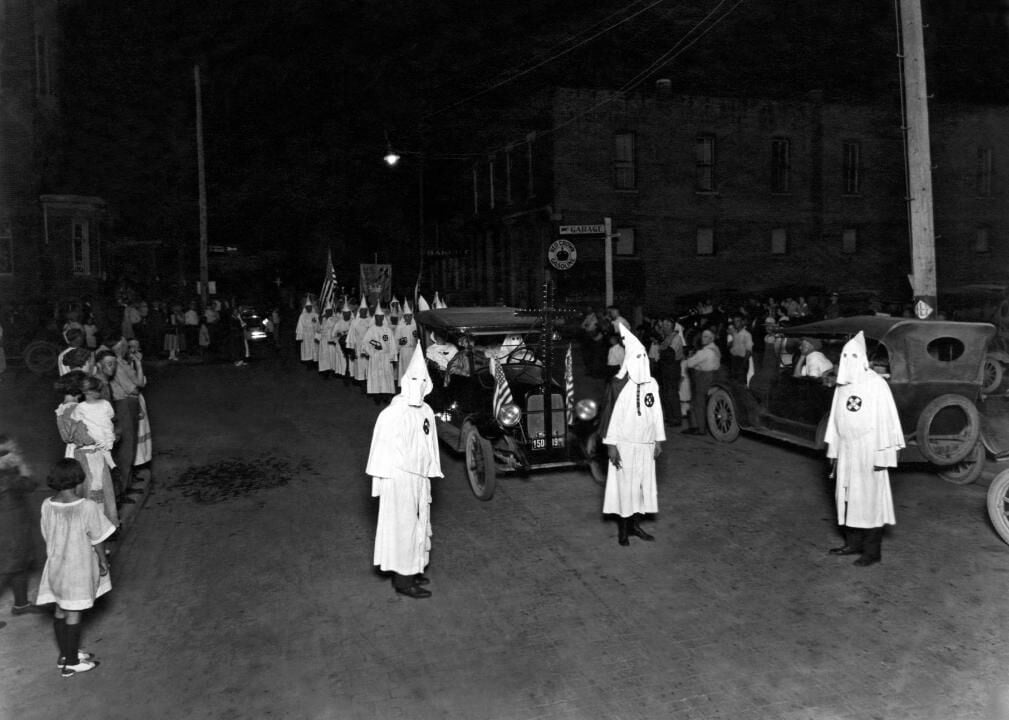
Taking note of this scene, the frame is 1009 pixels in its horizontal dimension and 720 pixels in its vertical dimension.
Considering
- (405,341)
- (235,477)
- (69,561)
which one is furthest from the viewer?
(405,341)

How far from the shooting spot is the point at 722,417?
13.3m

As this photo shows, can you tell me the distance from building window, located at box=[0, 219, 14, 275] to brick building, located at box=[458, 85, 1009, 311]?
1686 cm

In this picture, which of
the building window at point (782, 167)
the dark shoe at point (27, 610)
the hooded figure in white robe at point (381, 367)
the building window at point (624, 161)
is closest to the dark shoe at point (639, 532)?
the dark shoe at point (27, 610)

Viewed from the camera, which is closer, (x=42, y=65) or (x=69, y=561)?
(x=69, y=561)

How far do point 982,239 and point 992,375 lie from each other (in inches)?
995

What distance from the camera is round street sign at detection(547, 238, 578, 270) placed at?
25.6m

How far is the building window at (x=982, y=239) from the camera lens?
36.2m

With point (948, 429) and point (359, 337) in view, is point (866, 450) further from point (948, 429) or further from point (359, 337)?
point (359, 337)

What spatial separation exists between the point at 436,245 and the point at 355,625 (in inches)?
1471

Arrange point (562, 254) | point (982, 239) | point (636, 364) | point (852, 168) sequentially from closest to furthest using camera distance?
point (636, 364)
point (562, 254)
point (852, 168)
point (982, 239)

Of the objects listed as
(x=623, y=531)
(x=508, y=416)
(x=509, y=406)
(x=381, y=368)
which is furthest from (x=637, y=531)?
(x=381, y=368)

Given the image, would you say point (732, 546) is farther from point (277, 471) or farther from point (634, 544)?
point (277, 471)

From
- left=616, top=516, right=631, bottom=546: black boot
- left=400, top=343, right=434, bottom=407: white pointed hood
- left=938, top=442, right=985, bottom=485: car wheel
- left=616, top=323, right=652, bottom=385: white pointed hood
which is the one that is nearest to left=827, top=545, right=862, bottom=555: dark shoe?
left=616, top=516, right=631, bottom=546: black boot

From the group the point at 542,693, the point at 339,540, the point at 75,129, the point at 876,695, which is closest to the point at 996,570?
the point at 876,695
